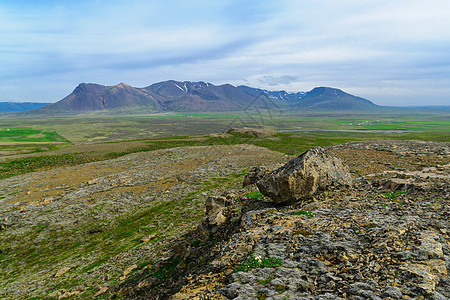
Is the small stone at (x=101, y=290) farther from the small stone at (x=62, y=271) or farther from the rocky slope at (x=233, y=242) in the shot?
the small stone at (x=62, y=271)

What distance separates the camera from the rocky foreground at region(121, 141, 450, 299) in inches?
266

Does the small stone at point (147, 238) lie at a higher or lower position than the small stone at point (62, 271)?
higher

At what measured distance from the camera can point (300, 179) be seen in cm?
1298

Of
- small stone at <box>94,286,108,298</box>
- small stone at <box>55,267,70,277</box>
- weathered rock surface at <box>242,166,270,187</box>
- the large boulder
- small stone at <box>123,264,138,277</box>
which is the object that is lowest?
small stone at <box>55,267,70,277</box>

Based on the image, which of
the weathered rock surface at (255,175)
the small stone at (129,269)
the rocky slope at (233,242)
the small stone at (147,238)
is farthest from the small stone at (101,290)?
the weathered rock surface at (255,175)

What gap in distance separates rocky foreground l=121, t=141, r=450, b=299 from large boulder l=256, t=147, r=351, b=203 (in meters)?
0.10

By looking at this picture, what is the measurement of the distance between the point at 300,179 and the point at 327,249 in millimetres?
4874

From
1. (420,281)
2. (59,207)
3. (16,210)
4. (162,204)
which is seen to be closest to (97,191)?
(59,207)

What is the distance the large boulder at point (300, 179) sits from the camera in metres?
12.9

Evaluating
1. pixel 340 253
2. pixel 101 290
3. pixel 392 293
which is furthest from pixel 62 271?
pixel 392 293

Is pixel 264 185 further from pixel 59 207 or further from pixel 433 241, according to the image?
pixel 59 207

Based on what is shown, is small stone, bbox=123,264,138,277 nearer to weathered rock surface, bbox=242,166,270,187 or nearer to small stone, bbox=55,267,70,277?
small stone, bbox=55,267,70,277

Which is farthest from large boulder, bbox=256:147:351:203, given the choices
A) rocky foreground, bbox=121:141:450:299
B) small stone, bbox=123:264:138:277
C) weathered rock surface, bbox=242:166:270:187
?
small stone, bbox=123:264:138:277

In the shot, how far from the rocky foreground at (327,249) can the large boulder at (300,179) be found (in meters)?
0.10
